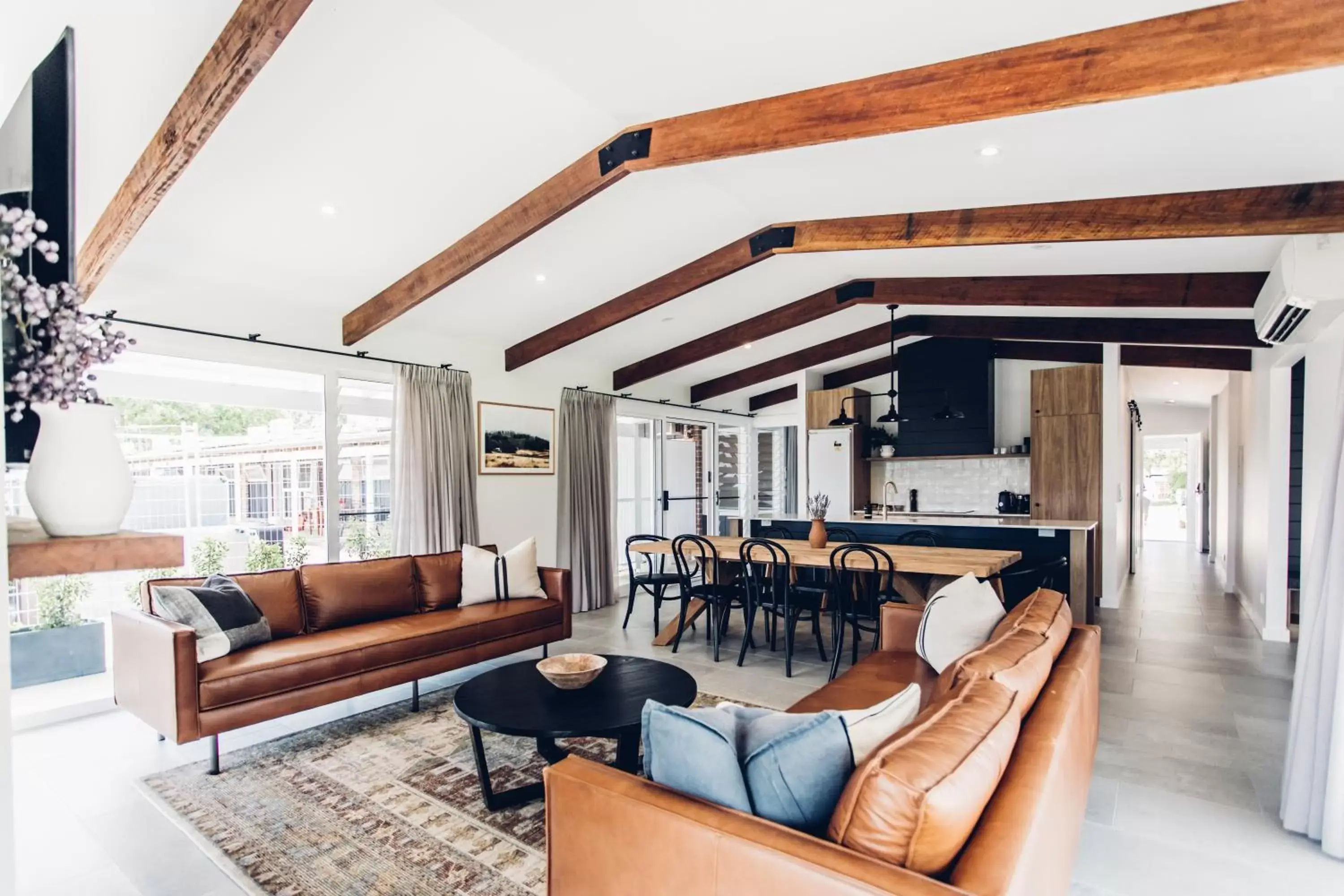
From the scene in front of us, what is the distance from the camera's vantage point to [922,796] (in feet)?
4.25

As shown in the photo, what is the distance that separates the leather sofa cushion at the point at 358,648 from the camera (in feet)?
10.8

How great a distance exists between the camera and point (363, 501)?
5.41 m

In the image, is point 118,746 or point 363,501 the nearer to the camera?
point 118,746

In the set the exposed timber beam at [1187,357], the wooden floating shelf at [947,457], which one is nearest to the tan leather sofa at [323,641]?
the wooden floating shelf at [947,457]

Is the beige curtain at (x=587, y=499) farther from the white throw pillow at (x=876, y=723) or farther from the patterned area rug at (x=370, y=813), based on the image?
the white throw pillow at (x=876, y=723)

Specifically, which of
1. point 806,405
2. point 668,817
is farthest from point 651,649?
point 806,405

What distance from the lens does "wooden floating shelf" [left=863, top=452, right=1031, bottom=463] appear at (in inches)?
314

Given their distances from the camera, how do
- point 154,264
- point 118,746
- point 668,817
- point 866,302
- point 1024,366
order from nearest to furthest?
point 668,817
point 118,746
point 154,264
point 866,302
point 1024,366

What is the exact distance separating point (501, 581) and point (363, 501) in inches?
55.5

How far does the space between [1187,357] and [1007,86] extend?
5.81m

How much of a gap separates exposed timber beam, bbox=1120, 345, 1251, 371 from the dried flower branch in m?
7.86

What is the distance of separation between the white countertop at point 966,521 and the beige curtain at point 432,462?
293cm

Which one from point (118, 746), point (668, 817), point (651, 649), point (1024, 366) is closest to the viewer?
point (668, 817)

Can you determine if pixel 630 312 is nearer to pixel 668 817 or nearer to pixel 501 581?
pixel 501 581
